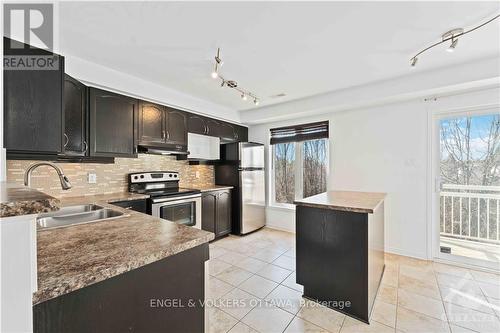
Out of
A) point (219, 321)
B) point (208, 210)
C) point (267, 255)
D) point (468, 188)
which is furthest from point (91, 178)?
point (468, 188)

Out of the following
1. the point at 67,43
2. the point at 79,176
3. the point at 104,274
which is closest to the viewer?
the point at 104,274

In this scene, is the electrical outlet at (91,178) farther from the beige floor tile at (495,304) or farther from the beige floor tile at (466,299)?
the beige floor tile at (495,304)

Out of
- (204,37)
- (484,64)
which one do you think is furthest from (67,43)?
(484,64)

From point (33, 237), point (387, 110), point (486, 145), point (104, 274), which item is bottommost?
point (104, 274)

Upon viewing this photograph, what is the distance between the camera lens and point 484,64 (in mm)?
2340

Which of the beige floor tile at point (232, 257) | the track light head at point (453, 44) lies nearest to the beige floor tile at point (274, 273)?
the beige floor tile at point (232, 257)

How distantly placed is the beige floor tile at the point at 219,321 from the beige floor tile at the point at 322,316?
592mm

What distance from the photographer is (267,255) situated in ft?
10.4

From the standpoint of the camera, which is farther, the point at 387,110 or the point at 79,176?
the point at 387,110

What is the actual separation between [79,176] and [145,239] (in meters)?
2.26

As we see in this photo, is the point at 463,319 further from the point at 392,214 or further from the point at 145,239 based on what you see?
the point at 145,239

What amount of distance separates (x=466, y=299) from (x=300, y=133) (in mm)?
2989

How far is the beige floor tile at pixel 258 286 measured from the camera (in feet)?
7.40

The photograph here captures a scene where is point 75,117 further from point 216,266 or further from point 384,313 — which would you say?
point 384,313
